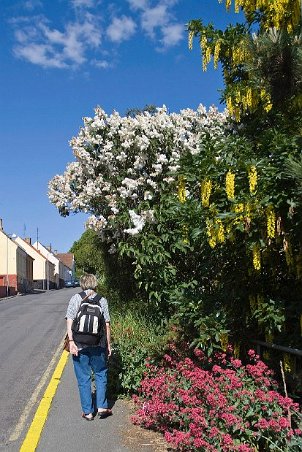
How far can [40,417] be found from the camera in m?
Answer: 6.43

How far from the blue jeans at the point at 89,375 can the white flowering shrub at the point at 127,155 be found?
12.9 ft

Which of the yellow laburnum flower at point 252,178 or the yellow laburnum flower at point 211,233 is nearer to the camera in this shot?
the yellow laburnum flower at point 252,178

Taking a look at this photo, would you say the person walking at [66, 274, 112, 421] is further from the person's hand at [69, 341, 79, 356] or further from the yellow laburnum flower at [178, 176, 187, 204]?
the yellow laburnum flower at [178, 176, 187, 204]

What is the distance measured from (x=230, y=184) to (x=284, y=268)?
1.24 m

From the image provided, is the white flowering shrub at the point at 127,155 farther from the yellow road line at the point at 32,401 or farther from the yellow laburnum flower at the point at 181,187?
the yellow laburnum flower at the point at 181,187

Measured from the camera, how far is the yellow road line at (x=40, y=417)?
212 inches

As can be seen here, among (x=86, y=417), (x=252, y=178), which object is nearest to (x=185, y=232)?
(x=252, y=178)

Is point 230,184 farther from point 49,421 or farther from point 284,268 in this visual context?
point 49,421

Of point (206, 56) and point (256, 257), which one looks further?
point (206, 56)

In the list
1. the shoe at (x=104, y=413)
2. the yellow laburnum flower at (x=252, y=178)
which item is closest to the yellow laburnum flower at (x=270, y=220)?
the yellow laburnum flower at (x=252, y=178)

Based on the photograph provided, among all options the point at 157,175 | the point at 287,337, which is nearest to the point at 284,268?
the point at 287,337

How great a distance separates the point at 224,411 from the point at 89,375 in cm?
229

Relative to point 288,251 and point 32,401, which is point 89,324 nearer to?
point 32,401

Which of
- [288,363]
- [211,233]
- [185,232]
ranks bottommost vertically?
[288,363]
